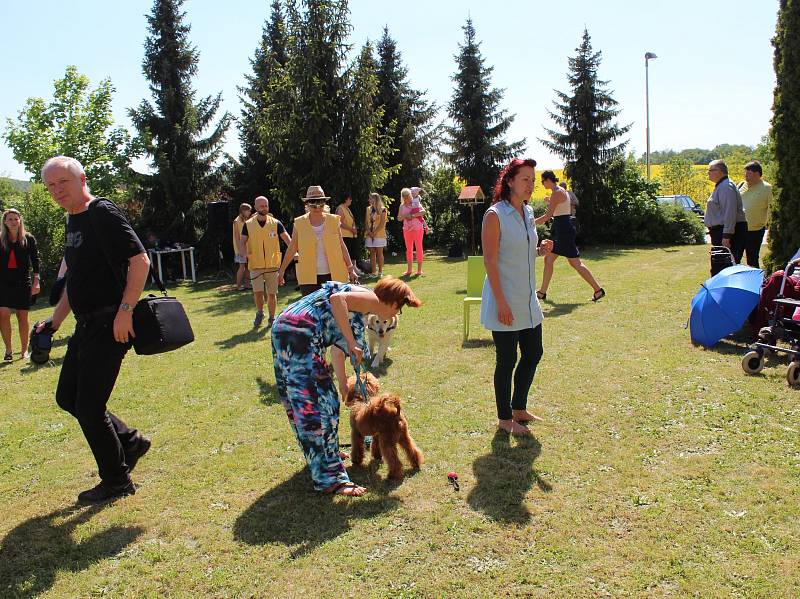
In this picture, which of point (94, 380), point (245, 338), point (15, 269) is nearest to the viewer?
point (94, 380)

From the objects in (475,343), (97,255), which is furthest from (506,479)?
(475,343)

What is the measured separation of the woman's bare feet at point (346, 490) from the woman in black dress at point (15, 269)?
6272mm

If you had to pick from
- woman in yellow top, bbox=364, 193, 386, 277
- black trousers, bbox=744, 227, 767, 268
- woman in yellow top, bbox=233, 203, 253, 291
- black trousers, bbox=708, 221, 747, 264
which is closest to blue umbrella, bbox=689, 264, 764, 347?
black trousers, bbox=708, 221, 747, 264

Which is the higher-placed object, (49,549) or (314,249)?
(314,249)

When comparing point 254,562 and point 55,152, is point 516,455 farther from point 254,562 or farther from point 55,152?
point 55,152

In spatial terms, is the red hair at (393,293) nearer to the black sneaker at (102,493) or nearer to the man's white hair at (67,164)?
the man's white hair at (67,164)

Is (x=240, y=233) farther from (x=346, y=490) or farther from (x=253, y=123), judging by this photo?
(x=346, y=490)

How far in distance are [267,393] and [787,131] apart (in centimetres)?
731

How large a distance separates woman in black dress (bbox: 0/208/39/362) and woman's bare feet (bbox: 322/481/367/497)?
6272 mm

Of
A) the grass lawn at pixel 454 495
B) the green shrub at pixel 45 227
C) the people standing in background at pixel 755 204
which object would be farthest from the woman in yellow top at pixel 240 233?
the people standing in background at pixel 755 204

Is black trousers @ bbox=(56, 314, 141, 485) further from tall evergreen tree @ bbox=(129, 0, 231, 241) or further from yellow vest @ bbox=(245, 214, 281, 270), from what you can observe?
tall evergreen tree @ bbox=(129, 0, 231, 241)

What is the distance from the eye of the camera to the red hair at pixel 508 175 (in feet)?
15.4

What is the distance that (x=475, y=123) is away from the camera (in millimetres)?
23453

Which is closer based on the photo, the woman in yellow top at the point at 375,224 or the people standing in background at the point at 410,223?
the woman in yellow top at the point at 375,224
